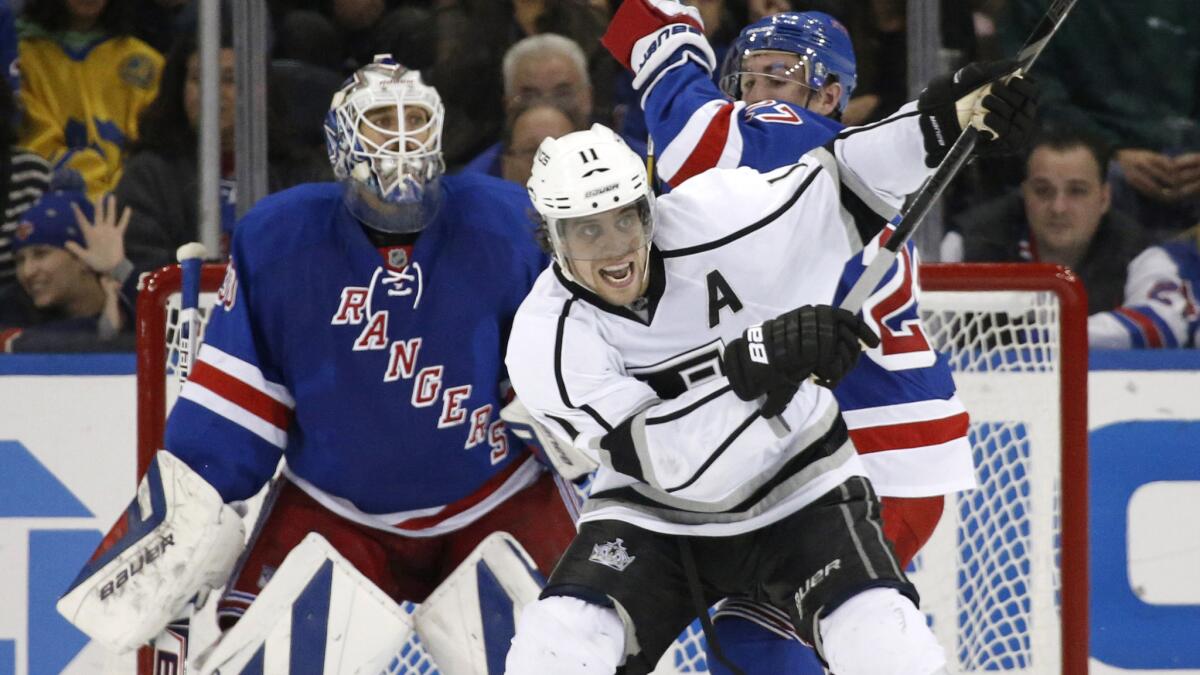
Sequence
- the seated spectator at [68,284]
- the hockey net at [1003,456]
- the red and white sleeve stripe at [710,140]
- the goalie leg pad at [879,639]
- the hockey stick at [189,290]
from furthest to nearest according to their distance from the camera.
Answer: the seated spectator at [68,284], the hockey net at [1003,456], the hockey stick at [189,290], the red and white sleeve stripe at [710,140], the goalie leg pad at [879,639]

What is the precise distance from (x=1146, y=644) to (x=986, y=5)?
1235 mm

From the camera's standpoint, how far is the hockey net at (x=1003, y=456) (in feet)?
9.33

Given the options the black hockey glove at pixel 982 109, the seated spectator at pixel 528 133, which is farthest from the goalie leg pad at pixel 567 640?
the seated spectator at pixel 528 133

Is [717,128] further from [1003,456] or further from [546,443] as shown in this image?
[1003,456]

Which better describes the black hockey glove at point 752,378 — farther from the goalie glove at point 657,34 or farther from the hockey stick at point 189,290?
the hockey stick at point 189,290

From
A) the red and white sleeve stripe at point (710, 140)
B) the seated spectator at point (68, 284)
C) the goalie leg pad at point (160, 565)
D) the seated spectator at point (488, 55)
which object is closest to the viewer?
the red and white sleeve stripe at point (710, 140)

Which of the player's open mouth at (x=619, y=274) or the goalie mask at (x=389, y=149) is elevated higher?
the goalie mask at (x=389, y=149)

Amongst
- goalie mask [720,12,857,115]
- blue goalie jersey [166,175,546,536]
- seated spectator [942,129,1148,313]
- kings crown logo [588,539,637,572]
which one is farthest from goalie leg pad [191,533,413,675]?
seated spectator [942,129,1148,313]

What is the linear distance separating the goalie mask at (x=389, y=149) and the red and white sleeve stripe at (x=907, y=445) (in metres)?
0.70

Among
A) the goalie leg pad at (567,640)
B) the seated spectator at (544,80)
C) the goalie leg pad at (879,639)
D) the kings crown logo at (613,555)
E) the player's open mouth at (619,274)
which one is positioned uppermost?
the seated spectator at (544,80)

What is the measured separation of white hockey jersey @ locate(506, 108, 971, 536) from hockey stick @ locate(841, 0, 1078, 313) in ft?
0.13

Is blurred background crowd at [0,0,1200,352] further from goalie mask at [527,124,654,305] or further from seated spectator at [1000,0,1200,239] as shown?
goalie mask at [527,124,654,305]

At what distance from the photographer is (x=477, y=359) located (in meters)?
2.50

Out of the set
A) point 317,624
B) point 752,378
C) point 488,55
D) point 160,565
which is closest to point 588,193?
point 752,378
